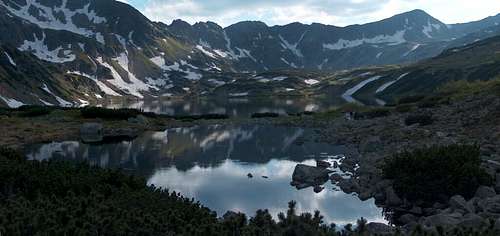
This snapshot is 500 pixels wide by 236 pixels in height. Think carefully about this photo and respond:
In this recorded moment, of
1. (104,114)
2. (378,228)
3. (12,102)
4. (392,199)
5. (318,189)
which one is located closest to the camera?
(378,228)

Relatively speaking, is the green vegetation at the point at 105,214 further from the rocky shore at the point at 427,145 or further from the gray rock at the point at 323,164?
the gray rock at the point at 323,164

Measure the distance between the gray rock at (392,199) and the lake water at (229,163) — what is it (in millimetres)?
817

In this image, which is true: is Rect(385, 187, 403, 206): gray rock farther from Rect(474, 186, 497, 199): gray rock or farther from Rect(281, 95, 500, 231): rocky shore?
Rect(474, 186, 497, 199): gray rock

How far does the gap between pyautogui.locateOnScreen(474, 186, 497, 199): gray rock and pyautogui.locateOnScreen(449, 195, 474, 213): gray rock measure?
1303 millimetres

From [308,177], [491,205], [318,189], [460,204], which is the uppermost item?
[491,205]

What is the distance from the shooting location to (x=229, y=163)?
41906mm

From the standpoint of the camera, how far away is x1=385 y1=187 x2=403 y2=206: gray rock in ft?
84.4

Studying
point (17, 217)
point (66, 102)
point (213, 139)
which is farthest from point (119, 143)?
point (66, 102)

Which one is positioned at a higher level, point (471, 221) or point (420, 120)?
point (420, 120)

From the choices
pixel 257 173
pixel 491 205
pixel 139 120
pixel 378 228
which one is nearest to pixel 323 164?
pixel 257 173

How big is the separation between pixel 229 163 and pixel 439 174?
20.3 m

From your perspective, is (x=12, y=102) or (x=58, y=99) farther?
(x=58, y=99)

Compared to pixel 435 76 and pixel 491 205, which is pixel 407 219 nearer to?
pixel 491 205

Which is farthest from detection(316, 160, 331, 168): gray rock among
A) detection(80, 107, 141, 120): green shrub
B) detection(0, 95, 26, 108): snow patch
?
detection(0, 95, 26, 108): snow patch
